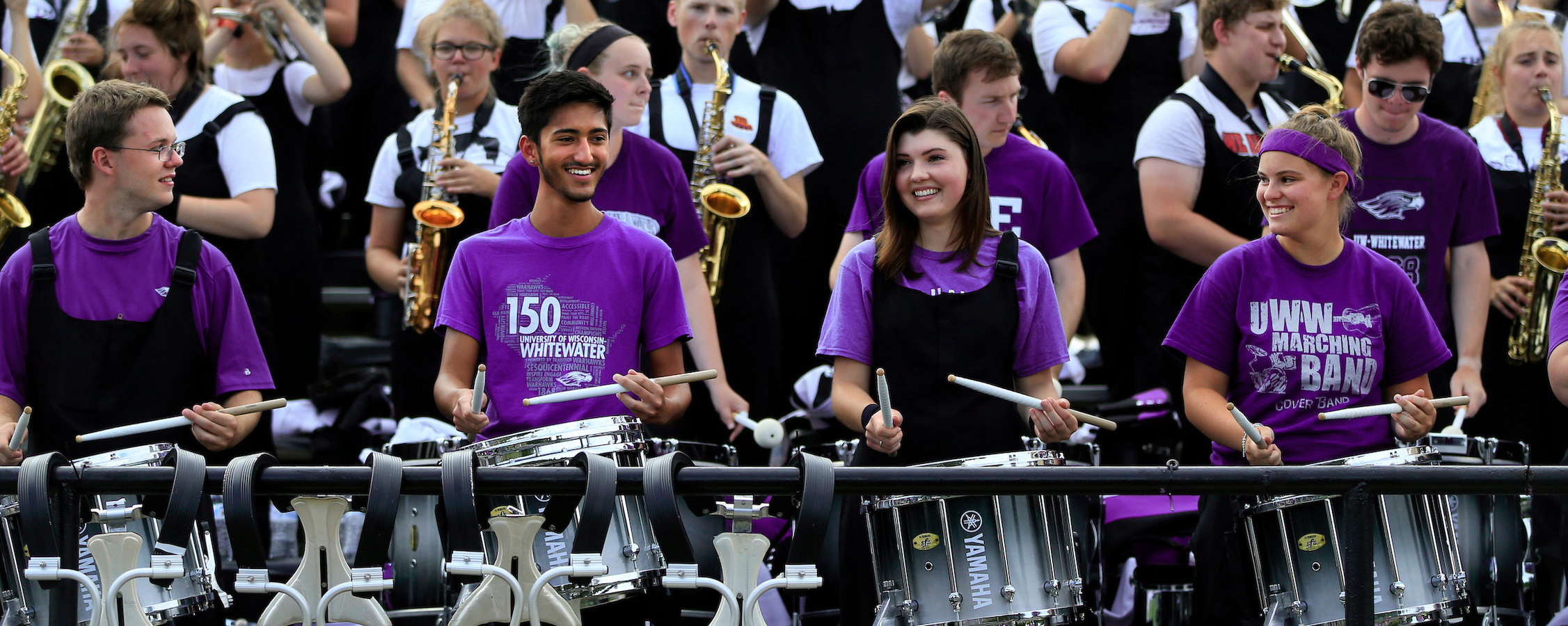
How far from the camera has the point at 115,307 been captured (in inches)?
167

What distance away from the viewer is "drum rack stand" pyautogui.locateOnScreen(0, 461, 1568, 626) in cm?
293

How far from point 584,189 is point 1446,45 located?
15.6ft

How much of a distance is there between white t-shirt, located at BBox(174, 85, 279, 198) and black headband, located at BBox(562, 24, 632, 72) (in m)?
1.27

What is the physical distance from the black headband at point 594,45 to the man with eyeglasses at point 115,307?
4.77ft

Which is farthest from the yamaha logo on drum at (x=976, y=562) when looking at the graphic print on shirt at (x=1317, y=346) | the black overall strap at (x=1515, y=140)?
the black overall strap at (x=1515, y=140)

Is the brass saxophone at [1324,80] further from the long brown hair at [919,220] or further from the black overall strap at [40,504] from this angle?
the black overall strap at [40,504]

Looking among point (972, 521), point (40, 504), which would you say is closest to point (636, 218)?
point (972, 521)

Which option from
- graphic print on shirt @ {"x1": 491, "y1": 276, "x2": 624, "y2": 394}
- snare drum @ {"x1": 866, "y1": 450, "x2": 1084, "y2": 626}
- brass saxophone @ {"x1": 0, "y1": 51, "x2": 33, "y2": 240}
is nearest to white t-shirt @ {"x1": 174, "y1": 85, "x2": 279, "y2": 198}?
brass saxophone @ {"x1": 0, "y1": 51, "x2": 33, "y2": 240}

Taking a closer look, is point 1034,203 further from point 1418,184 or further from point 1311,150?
point 1418,184

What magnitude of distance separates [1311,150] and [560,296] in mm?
2097

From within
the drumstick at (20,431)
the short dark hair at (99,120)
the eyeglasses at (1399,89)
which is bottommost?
the drumstick at (20,431)

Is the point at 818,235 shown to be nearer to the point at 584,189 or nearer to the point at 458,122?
the point at 458,122

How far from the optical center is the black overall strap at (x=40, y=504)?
→ 2.92 m

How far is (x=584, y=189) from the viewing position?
4227 millimetres
